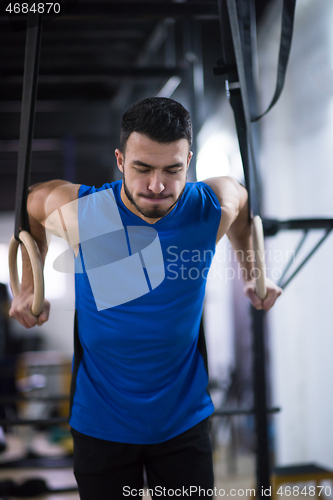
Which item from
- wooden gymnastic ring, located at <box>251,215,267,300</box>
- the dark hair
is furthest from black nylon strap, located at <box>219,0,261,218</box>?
the dark hair

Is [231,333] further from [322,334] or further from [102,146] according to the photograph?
[102,146]

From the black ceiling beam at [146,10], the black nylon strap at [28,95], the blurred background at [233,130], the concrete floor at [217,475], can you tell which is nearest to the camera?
the black nylon strap at [28,95]

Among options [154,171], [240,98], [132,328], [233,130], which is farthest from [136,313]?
[233,130]

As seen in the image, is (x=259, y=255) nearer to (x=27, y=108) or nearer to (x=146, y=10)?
(x=27, y=108)

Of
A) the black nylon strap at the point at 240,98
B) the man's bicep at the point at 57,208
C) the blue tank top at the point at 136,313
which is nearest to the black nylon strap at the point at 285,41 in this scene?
the black nylon strap at the point at 240,98

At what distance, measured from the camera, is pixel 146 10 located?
74.7 inches

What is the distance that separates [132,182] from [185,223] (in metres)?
0.24

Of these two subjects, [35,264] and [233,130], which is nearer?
[35,264]

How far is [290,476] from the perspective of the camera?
2150 mm

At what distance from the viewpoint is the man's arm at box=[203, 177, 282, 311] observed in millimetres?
1237

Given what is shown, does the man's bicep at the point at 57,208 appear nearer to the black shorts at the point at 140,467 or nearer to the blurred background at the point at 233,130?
the blurred background at the point at 233,130

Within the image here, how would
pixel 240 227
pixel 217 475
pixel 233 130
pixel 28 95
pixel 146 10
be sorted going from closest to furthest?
pixel 28 95
pixel 240 227
pixel 146 10
pixel 217 475
pixel 233 130

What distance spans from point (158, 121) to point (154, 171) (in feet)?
0.37

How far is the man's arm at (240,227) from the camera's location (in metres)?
1.24
